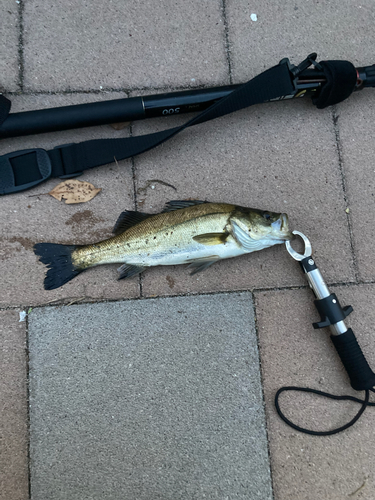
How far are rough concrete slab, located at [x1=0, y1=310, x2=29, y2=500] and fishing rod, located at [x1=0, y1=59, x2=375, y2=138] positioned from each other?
1532 millimetres

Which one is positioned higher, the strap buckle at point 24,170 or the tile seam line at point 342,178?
the strap buckle at point 24,170

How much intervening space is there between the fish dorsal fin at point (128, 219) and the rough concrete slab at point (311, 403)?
1.21 metres

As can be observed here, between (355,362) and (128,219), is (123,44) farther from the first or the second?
(355,362)

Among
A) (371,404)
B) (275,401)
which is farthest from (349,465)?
(275,401)

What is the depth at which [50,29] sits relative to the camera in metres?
3.21

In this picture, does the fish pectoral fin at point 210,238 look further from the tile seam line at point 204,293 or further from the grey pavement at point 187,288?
the tile seam line at point 204,293

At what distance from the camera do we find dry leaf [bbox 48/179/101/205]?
3.03m

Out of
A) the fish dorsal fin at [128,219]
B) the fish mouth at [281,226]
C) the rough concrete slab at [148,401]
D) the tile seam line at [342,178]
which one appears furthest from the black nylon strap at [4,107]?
the tile seam line at [342,178]

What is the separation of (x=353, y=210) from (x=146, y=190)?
1855mm

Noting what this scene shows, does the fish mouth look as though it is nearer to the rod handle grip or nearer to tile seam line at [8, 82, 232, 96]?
the rod handle grip

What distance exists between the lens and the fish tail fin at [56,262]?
9.44ft

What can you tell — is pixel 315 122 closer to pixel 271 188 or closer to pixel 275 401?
pixel 271 188

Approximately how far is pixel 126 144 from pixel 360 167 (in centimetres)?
210

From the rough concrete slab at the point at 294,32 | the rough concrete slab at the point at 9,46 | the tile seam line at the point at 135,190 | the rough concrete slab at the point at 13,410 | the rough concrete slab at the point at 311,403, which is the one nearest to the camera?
the rough concrete slab at the point at 13,410
